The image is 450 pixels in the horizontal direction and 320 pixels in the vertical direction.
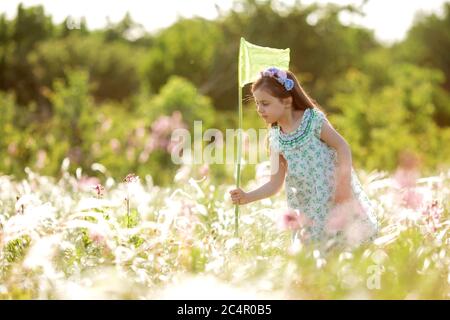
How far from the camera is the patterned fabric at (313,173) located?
3.93 meters

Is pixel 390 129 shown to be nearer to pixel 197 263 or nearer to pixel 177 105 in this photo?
pixel 177 105

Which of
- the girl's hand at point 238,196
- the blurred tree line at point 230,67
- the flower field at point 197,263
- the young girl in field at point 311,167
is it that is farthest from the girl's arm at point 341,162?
the blurred tree line at point 230,67

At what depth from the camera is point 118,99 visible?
2878 centimetres

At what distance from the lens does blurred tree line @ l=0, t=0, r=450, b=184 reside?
12.2 metres

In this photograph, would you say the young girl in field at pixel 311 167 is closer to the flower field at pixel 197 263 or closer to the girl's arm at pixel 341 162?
the girl's arm at pixel 341 162

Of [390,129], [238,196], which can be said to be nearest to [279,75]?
[238,196]

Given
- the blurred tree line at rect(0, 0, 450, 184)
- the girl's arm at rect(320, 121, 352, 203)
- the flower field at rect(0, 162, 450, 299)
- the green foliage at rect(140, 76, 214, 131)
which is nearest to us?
the flower field at rect(0, 162, 450, 299)

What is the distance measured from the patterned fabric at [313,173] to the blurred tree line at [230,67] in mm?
7186

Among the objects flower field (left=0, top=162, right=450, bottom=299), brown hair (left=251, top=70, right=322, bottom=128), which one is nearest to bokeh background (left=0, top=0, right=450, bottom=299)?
flower field (left=0, top=162, right=450, bottom=299)

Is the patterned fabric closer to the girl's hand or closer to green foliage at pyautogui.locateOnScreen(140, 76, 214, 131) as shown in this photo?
the girl's hand

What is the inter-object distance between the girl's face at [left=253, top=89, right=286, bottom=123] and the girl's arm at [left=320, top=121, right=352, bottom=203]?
→ 0.29 metres

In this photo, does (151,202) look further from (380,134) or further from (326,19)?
(326,19)

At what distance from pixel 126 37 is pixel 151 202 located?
29849mm

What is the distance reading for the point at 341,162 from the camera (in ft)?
12.5
